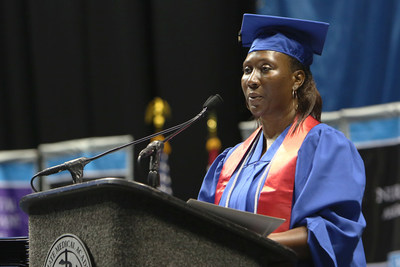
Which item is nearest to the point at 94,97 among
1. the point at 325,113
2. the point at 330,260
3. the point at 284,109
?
the point at 325,113

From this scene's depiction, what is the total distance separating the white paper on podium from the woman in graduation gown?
23 centimetres

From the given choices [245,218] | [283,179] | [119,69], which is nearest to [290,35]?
[283,179]

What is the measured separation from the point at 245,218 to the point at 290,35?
0.95m

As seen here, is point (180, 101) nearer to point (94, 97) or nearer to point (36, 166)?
point (94, 97)

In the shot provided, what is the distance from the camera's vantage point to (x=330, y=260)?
1.73 meters

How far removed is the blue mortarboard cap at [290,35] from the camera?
7.21 feet

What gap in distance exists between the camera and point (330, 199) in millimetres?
1809

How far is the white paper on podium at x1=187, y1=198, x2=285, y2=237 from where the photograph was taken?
1.45 meters

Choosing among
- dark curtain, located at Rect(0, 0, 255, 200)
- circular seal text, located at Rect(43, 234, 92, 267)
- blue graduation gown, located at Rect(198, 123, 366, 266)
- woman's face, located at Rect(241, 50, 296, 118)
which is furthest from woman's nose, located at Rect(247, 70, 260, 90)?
dark curtain, located at Rect(0, 0, 255, 200)

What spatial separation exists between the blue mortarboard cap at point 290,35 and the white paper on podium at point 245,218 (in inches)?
33.7

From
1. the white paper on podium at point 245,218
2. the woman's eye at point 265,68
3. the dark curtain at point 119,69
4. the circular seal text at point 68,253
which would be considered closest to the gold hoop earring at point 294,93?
the woman's eye at point 265,68

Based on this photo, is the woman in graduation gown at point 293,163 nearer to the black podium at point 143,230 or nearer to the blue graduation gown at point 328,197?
the blue graduation gown at point 328,197

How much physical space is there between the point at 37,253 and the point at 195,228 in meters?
0.38

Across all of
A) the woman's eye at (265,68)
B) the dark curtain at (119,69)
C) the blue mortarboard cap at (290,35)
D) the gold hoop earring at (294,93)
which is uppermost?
the blue mortarboard cap at (290,35)
